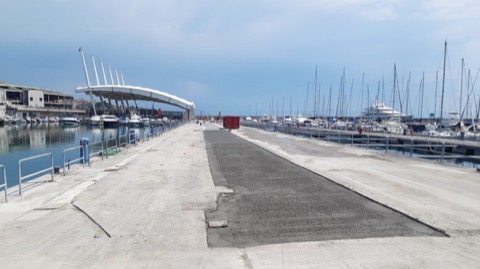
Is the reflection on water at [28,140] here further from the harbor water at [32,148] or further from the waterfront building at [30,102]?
the waterfront building at [30,102]

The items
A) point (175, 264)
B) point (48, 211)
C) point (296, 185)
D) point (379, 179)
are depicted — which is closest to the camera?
point (175, 264)

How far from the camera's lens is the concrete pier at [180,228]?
511cm

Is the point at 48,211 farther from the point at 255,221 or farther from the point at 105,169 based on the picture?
the point at 105,169

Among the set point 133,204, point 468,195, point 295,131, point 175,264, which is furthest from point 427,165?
point 295,131

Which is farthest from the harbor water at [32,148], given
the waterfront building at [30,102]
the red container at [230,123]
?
the waterfront building at [30,102]

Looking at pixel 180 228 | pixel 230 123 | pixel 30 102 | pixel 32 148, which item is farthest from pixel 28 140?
pixel 30 102

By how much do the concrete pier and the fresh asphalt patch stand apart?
0.73 feet

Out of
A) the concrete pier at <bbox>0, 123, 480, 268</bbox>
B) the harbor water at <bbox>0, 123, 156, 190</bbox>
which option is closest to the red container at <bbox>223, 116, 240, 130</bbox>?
the harbor water at <bbox>0, 123, 156, 190</bbox>

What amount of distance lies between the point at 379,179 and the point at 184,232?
8.14 m

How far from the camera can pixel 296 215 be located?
24.4 ft

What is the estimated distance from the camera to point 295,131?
149ft

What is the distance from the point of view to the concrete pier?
511 cm

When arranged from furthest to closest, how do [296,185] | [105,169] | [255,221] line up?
[105,169]
[296,185]
[255,221]

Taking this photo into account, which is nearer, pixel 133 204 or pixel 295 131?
pixel 133 204
